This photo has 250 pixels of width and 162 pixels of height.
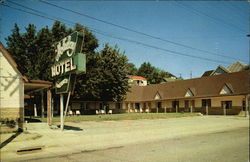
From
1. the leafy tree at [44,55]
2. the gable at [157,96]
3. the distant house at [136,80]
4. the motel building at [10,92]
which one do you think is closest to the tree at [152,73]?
the distant house at [136,80]

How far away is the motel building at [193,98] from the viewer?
3481 centimetres

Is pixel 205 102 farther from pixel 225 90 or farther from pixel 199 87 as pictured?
pixel 225 90

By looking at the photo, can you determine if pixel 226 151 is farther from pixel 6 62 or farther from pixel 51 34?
pixel 51 34

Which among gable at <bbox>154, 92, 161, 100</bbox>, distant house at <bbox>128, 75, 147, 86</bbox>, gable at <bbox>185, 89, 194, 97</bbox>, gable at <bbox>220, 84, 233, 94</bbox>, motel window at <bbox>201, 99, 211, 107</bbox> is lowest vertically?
motel window at <bbox>201, 99, 211, 107</bbox>

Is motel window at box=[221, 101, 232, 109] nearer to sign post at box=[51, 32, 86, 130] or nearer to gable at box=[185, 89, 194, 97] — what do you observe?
gable at box=[185, 89, 194, 97]

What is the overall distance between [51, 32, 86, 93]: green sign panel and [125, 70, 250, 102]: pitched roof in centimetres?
2297

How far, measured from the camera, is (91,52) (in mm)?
37812

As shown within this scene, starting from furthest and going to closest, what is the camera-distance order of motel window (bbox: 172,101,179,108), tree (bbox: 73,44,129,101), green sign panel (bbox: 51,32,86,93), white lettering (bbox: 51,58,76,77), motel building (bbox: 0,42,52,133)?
motel window (bbox: 172,101,179,108)
tree (bbox: 73,44,129,101)
white lettering (bbox: 51,58,76,77)
motel building (bbox: 0,42,52,133)
green sign panel (bbox: 51,32,86,93)

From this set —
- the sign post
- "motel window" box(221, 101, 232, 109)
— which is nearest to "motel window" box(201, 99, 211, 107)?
"motel window" box(221, 101, 232, 109)

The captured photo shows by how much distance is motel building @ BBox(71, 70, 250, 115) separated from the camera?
34.8m

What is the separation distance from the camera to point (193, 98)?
4081cm

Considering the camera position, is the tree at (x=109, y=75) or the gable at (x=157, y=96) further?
the gable at (x=157, y=96)

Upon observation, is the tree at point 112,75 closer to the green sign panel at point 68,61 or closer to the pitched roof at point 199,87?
the pitched roof at point 199,87

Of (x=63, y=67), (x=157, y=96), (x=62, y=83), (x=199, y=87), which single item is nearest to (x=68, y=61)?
(x=63, y=67)
